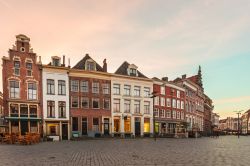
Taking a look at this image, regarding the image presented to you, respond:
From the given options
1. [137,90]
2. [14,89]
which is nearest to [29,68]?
[14,89]

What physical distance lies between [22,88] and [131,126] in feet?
67.8

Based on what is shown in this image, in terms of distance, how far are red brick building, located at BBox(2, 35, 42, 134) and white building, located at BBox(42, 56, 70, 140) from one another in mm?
1050

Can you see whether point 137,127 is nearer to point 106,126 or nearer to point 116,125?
point 116,125

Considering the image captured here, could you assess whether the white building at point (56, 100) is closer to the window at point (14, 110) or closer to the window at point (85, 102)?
the window at point (85, 102)

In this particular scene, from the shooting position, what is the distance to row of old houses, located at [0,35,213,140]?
38125 millimetres

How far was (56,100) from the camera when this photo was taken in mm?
41531

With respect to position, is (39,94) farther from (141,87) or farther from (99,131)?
(141,87)

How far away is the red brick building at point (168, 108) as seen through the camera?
180 ft

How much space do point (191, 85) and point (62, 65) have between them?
129 ft

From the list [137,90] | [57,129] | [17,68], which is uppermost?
[17,68]

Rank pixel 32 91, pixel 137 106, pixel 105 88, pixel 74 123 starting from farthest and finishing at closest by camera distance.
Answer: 1. pixel 137 106
2. pixel 105 88
3. pixel 74 123
4. pixel 32 91

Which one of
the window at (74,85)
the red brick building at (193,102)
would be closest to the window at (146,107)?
the red brick building at (193,102)

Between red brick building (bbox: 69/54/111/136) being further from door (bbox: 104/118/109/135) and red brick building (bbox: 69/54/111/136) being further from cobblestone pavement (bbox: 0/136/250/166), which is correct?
cobblestone pavement (bbox: 0/136/250/166)

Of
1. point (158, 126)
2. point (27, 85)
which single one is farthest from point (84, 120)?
point (158, 126)
